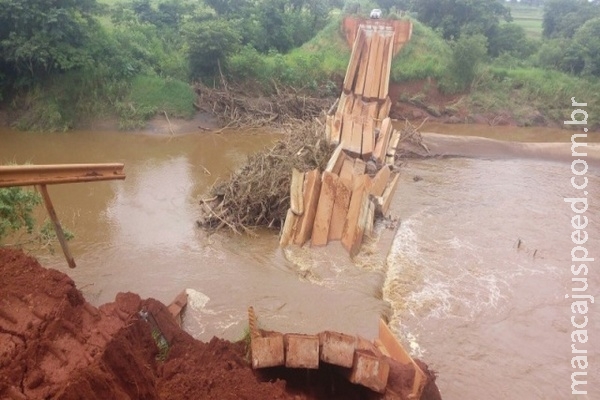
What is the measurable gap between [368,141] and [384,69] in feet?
20.2

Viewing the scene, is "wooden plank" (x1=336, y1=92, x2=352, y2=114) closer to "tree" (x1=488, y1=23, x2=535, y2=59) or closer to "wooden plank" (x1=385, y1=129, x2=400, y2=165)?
"wooden plank" (x1=385, y1=129, x2=400, y2=165)

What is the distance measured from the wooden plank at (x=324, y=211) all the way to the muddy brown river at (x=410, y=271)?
0.23 metres

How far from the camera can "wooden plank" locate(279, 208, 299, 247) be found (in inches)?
337

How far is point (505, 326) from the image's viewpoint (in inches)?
279

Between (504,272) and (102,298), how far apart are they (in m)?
6.15

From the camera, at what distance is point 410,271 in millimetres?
8195

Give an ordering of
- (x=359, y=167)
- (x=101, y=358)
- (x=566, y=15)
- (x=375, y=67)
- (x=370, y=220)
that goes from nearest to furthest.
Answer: (x=101, y=358)
(x=370, y=220)
(x=359, y=167)
(x=375, y=67)
(x=566, y=15)

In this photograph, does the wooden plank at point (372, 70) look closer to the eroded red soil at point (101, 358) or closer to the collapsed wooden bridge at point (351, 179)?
the collapsed wooden bridge at point (351, 179)

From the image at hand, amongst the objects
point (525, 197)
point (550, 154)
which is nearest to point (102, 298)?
point (525, 197)

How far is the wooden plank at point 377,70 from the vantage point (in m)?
16.1

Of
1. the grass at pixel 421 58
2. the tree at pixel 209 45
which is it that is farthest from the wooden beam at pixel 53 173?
the grass at pixel 421 58

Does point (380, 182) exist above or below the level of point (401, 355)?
below

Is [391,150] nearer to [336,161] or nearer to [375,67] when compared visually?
[336,161]

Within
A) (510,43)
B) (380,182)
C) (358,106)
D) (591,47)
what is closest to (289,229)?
(380,182)
